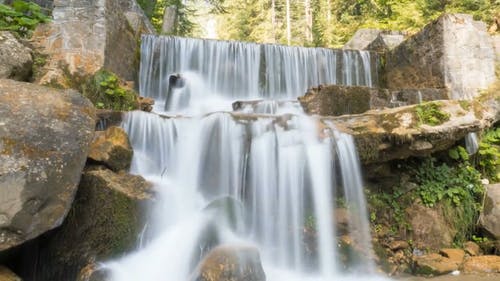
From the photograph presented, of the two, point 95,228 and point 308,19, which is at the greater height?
point 308,19

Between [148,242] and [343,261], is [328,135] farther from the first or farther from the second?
[148,242]

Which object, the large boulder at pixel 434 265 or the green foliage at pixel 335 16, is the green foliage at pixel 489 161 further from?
the green foliage at pixel 335 16

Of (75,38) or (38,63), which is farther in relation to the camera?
(75,38)

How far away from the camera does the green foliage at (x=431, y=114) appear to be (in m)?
5.59

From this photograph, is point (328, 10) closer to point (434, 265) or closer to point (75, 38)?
point (75, 38)

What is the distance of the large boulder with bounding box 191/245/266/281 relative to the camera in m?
3.44

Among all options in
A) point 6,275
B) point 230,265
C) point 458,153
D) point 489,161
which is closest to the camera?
point 6,275

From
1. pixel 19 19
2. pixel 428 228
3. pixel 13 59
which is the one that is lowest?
pixel 428 228

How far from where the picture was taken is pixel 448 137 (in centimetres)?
562

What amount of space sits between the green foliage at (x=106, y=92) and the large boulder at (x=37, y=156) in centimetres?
221

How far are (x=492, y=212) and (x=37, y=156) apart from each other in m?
6.03

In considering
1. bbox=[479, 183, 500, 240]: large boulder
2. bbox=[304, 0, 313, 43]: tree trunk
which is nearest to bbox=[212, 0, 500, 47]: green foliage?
bbox=[304, 0, 313, 43]: tree trunk

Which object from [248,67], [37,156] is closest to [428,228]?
[37,156]

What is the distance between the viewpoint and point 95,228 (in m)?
4.12
